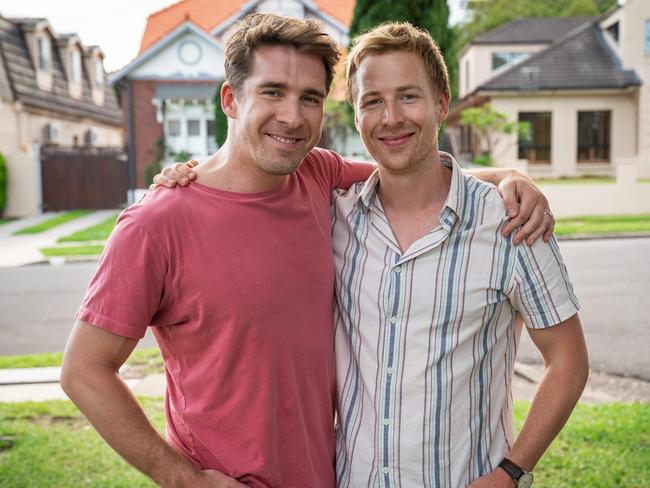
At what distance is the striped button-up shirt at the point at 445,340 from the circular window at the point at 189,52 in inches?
939

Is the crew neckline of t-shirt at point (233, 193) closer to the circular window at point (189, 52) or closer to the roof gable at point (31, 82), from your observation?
the circular window at point (189, 52)

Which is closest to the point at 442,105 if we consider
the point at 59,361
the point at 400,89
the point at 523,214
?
the point at 400,89

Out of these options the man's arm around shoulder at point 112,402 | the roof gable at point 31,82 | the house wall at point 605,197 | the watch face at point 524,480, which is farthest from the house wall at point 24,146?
the watch face at point 524,480

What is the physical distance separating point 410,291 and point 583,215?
728 inches

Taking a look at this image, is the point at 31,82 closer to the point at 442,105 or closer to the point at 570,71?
the point at 570,71

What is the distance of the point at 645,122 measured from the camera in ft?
92.2

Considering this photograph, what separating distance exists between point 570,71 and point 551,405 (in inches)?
1165

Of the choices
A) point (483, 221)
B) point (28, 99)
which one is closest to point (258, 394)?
point (483, 221)

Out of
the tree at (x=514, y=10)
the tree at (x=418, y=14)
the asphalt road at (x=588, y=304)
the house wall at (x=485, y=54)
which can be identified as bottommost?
the asphalt road at (x=588, y=304)

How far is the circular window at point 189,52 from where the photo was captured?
2464cm

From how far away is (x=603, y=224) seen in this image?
16.9m

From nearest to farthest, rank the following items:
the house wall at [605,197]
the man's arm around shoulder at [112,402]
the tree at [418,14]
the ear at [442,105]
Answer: the man's arm around shoulder at [112,402]
the ear at [442,105]
the tree at [418,14]
the house wall at [605,197]

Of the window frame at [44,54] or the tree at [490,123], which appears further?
the window frame at [44,54]

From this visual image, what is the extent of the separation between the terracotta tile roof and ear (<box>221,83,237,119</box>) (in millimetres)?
27765
